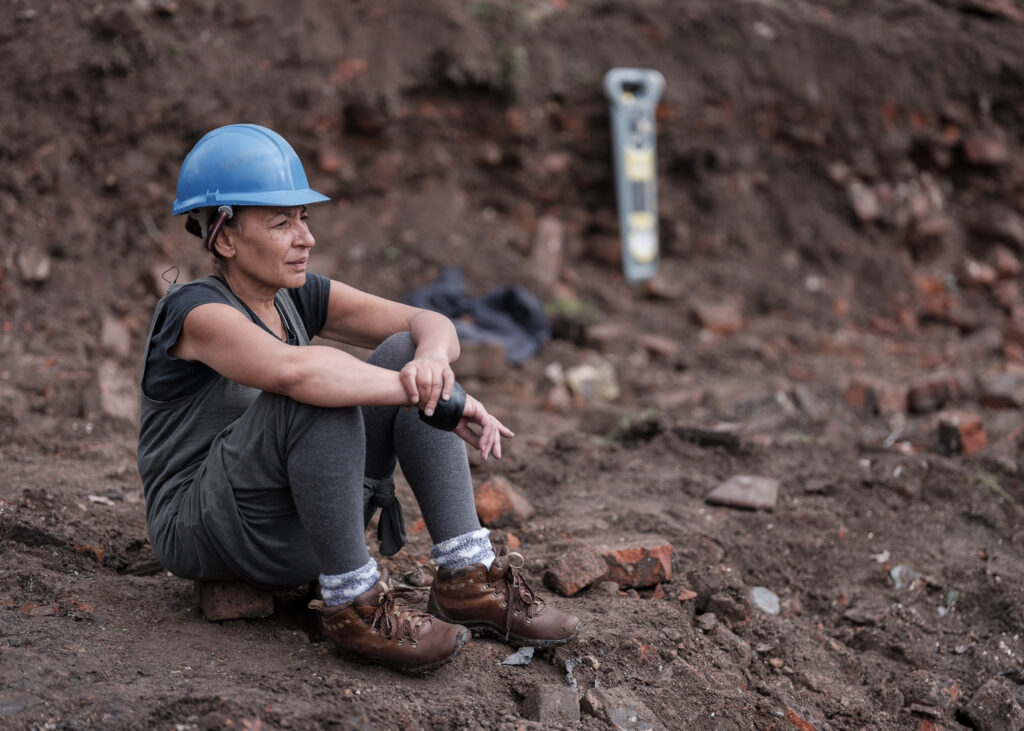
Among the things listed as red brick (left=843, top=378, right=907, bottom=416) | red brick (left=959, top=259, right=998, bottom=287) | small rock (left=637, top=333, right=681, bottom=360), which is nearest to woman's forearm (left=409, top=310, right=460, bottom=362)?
red brick (left=843, top=378, right=907, bottom=416)

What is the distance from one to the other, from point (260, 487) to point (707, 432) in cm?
276

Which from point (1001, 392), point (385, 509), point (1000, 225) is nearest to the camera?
point (385, 509)

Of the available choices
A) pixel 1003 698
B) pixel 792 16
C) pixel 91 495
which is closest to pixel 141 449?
pixel 91 495

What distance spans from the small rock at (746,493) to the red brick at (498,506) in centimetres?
88

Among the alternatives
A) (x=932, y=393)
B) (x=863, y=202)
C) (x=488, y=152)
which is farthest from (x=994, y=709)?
(x=863, y=202)

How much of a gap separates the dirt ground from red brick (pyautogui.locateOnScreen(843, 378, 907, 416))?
2 centimetres

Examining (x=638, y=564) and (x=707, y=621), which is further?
(x=638, y=564)

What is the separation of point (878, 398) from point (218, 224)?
14.1ft

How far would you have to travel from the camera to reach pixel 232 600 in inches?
103

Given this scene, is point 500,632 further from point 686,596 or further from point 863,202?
point 863,202

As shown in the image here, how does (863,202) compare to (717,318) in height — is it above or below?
above

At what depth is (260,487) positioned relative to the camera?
92.1 inches

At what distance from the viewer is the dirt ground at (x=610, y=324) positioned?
2639 millimetres

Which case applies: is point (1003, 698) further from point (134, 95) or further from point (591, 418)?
point (134, 95)
